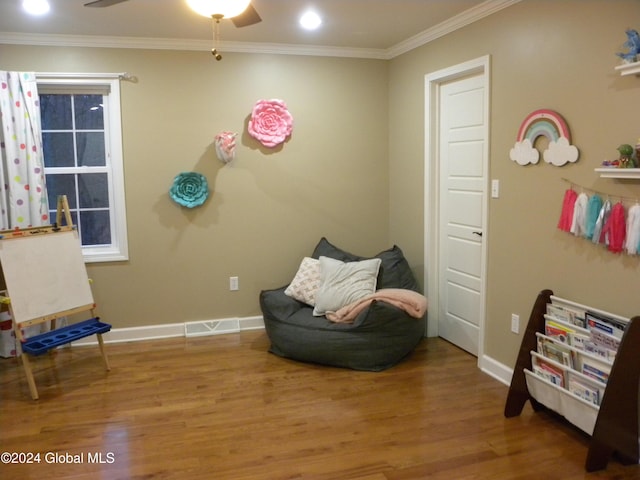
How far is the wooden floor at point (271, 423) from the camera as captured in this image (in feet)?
8.64

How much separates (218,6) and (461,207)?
2.46 metres

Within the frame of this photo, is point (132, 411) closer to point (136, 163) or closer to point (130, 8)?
point (136, 163)

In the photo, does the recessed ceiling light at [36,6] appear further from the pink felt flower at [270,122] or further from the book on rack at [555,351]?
the book on rack at [555,351]

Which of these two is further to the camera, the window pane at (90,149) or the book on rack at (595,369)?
the window pane at (90,149)

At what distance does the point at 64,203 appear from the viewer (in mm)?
3990

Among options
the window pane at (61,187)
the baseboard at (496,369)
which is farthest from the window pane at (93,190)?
the baseboard at (496,369)

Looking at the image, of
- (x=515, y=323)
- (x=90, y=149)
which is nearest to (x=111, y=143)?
(x=90, y=149)

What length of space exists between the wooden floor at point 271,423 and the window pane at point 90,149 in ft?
5.02

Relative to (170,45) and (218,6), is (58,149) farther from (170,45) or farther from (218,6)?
(218,6)

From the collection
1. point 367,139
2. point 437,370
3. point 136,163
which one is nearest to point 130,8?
point 136,163

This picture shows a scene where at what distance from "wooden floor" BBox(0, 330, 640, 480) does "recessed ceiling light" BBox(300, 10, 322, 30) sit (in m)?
2.38

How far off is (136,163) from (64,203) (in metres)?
0.67

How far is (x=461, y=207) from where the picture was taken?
13.6ft

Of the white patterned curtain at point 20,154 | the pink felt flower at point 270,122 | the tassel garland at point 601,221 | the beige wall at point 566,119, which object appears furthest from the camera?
the pink felt flower at point 270,122
